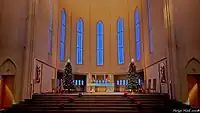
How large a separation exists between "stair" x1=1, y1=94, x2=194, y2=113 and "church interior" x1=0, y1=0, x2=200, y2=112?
3.17 ft

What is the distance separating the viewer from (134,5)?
60.1 ft

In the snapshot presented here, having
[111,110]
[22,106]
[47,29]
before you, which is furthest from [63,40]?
[111,110]

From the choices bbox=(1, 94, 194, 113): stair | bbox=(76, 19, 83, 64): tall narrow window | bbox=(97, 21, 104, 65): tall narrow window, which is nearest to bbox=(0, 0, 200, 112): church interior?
bbox=(76, 19, 83, 64): tall narrow window

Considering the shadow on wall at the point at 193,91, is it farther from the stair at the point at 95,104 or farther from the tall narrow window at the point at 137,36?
the tall narrow window at the point at 137,36

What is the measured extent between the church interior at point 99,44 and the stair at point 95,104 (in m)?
0.97

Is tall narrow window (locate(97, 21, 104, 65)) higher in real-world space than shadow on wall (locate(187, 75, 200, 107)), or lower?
higher

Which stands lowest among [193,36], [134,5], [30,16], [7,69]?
[7,69]

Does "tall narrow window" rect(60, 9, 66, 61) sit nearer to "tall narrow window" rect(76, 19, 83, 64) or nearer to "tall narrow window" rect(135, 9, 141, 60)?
"tall narrow window" rect(76, 19, 83, 64)

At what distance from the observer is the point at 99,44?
19594mm

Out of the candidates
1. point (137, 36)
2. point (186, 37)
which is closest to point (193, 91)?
point (186, 37)

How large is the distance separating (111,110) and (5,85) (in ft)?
21.6

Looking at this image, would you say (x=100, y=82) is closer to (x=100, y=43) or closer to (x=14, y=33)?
(x=100, y=43)

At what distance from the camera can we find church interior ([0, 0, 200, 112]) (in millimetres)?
10055

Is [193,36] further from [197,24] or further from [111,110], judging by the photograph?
[111,110]
